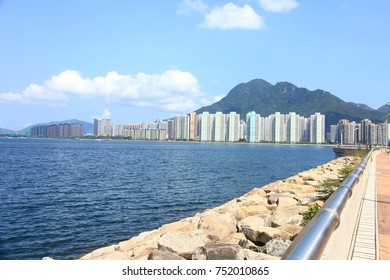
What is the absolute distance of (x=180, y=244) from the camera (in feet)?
26.0

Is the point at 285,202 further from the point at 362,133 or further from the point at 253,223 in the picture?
the point at 362,133

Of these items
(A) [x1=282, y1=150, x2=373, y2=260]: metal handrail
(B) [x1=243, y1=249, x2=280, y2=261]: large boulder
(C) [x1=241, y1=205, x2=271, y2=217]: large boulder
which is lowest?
(C) [x1=241, y1=205, x2=271, y2=217]: large boulder

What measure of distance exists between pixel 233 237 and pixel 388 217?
377 centimetres

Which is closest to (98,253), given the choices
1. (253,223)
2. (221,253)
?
(253,223)

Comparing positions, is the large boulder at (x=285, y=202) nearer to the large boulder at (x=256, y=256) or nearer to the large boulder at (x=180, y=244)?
the large boulder at (x=180, y=244)

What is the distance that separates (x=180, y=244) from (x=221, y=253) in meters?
1.55

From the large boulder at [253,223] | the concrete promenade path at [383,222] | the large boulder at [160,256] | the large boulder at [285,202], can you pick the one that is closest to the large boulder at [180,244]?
the large boulder at [160,256]

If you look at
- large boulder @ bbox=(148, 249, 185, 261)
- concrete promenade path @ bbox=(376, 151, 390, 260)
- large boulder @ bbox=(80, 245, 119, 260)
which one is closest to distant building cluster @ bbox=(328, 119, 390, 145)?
concrete promenade path @ bbox=(376, 151, 390, 260)

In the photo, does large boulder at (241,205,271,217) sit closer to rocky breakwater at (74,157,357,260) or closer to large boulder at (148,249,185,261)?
rocky breakwater at (74,157,357,260)

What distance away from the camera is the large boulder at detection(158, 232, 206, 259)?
762 centimetres

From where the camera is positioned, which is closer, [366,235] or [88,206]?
[366,235]

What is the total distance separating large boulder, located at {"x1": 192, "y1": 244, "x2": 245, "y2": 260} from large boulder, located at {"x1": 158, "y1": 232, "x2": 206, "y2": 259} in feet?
2.15
